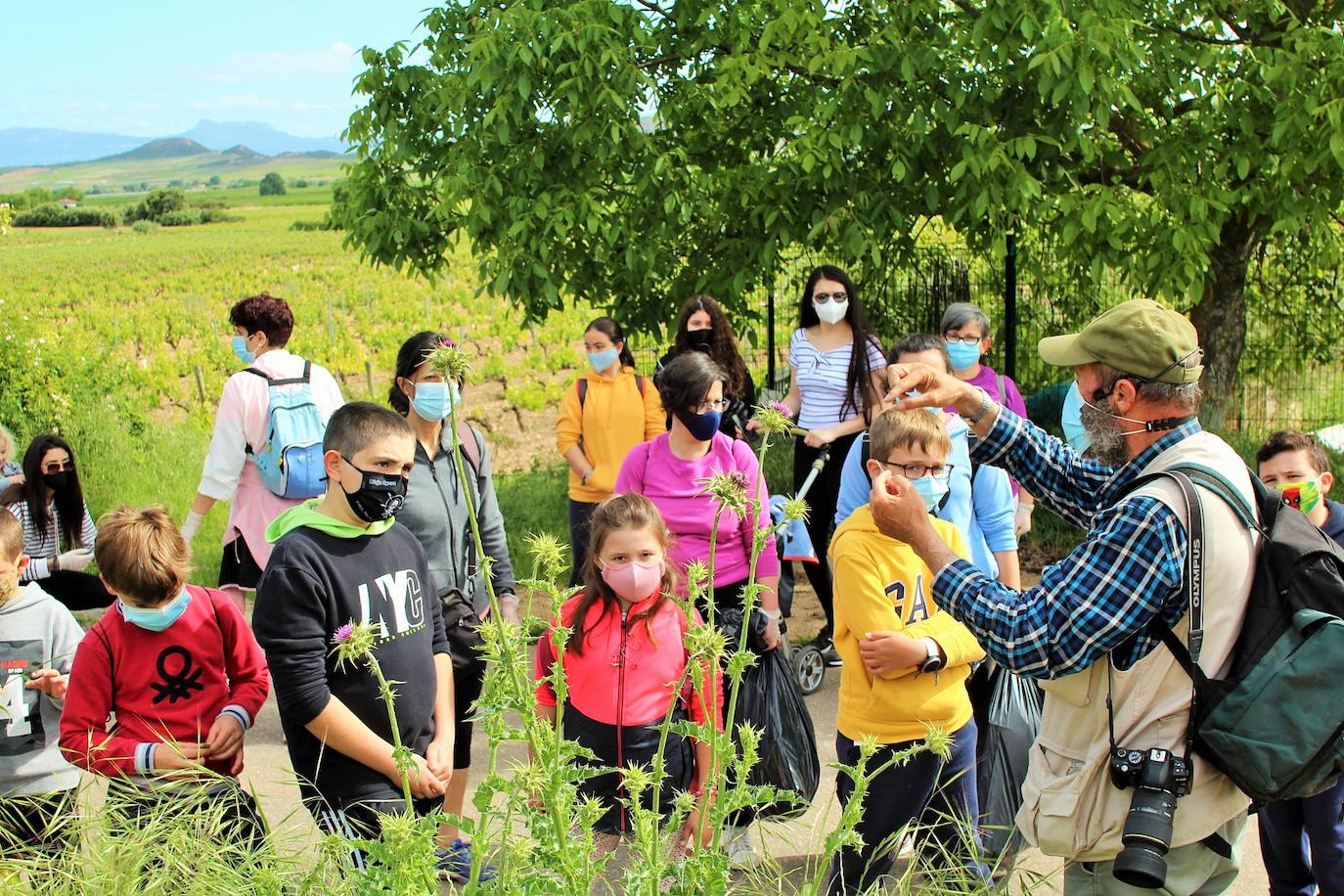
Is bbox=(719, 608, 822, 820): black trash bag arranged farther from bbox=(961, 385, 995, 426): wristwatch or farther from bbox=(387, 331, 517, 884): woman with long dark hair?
bbox=(961, 385, 995, 426): wristwatch

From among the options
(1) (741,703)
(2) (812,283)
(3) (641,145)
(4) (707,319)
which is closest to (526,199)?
(3) (641,145)

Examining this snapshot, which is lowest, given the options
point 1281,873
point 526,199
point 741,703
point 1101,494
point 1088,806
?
point 1281,873

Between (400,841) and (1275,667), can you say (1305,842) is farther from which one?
(400,841)

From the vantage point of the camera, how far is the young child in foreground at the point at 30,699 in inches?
141

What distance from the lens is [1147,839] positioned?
233 cm

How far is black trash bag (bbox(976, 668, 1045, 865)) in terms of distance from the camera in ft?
12.6

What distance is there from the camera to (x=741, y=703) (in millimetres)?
4230

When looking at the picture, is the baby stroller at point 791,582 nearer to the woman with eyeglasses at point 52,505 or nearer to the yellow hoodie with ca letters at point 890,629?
the yellow hoodie with ca letters at point 890,629

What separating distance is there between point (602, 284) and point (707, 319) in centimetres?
181

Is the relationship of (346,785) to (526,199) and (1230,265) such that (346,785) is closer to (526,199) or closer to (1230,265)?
(526,199)

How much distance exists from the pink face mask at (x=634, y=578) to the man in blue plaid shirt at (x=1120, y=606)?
1.01 metres

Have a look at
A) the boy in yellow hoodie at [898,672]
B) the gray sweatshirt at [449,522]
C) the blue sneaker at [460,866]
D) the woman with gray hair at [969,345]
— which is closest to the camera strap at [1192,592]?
the boy in yellow hoodie at [898,672]

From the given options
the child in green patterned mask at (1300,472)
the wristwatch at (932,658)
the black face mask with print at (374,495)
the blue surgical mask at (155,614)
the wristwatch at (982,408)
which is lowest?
the wristwatch at (932,658)

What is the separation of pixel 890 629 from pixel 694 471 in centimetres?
139
